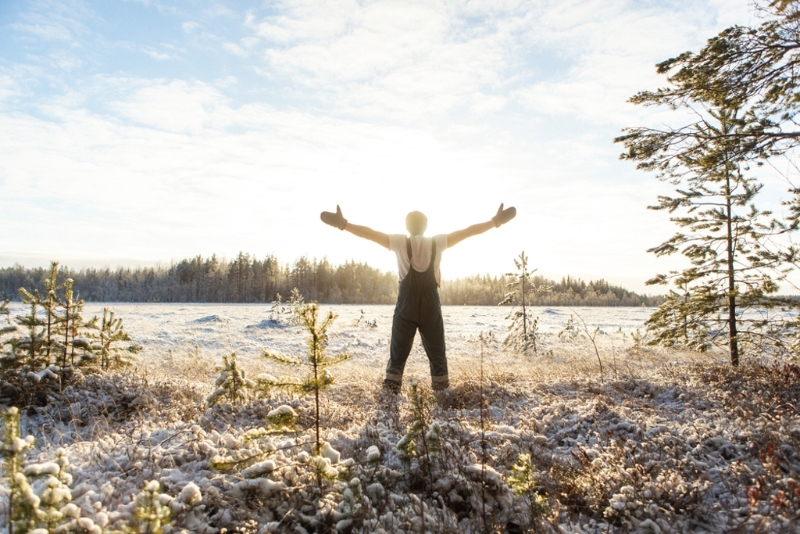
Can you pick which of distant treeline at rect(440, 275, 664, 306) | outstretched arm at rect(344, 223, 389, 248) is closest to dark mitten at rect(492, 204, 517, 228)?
outstretched arm at rect(344, 223, 389, 248)

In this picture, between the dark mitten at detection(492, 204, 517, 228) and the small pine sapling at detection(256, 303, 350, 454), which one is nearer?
the small pine sapling at detection(256, 303, 350, 454)

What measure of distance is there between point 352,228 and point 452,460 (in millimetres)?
3679

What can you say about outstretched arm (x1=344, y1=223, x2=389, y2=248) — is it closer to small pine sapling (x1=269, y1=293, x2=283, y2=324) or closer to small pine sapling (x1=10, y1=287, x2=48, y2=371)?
small pine sapling (x1=10, y1=287, x2=48, y2=371)

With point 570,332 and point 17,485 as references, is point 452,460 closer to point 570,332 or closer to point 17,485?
point 17,485

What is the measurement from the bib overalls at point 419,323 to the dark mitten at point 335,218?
983mm

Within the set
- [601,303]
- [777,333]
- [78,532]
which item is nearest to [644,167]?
[777,333]

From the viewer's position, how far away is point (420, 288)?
6301 mm

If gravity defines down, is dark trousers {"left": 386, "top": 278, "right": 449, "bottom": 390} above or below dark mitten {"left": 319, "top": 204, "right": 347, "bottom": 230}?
below

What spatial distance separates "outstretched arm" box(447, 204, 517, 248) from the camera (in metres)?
6.32

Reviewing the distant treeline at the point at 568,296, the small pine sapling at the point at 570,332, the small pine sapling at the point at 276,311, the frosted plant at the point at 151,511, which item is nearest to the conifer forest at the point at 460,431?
the frosted plant at the point at 151,511

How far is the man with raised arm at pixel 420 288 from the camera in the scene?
6238 mm

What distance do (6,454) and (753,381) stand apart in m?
7.47

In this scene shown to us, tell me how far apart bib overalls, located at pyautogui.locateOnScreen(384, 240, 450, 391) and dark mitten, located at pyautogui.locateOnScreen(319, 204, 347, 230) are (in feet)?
3.23

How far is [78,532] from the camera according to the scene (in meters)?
2.22
